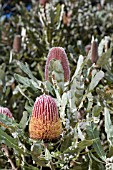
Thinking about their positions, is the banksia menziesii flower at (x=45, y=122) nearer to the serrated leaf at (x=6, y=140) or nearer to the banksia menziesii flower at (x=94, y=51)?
the serrated leaf at (x=6, y=140)

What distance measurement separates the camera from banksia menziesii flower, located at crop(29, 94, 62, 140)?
52.5 inches

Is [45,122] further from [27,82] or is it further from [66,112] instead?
[27,82]

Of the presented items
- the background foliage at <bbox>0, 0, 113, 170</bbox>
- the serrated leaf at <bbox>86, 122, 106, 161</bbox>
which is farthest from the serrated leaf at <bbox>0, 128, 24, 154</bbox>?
the serrated leaf at <bbox>86, 122, 106, 161</bbox>

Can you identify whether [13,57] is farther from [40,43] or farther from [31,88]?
[31,88]

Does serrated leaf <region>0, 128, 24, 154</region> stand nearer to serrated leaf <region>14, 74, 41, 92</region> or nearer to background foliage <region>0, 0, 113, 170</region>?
background foliage <region>0, 0, 113, 170</region>

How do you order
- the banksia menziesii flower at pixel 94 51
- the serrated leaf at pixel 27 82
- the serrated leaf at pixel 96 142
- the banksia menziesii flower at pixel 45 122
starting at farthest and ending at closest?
the banksia menziesii flower at pixel 94 51 → the serrated leaf at pixel 27 82 → the serrated leaf at pixel 96 142 → the banksia menziesii flower at pixel 45 122

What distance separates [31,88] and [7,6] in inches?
145

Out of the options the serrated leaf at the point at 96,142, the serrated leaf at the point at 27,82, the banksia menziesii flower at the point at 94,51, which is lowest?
the serrated leaf at the point at 96,142

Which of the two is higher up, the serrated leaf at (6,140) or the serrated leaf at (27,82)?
the serrated leaf at (27,82)

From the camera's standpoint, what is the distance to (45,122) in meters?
1.33

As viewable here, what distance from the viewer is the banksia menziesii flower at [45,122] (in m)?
1.33

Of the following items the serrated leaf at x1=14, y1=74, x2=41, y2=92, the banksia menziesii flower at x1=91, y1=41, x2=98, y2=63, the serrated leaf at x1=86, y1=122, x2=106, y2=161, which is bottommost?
the serrated leaf at x1=86, y1=122, x2=106, y2=161

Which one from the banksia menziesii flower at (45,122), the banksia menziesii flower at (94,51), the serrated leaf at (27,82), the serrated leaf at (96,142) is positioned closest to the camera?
the banksia menziesii flower at (45,122)

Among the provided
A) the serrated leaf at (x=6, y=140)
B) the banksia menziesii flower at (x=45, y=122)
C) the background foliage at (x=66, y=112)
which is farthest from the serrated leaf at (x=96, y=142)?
the serrated leaf at (x=6, y=140)
